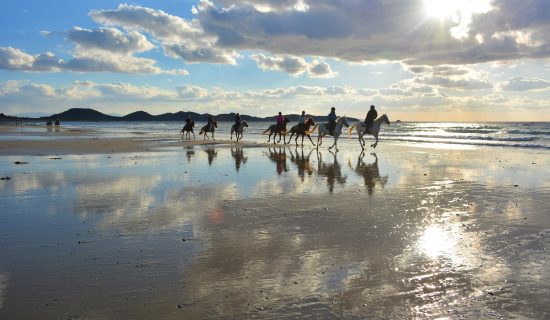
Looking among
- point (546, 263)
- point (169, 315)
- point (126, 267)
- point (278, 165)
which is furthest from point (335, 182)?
point (169, 315)

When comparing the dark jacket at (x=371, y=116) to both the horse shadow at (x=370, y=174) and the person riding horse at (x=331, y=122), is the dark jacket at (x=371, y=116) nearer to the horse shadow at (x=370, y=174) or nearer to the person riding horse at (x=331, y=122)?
the person riding horse at (x=331, y=122)

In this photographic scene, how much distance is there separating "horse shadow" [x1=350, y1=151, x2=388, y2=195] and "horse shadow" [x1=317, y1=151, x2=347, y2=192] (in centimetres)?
64

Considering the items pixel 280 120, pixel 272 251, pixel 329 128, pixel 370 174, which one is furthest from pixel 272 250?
pixel 280 120

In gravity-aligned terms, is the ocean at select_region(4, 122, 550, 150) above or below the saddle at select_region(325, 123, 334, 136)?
below

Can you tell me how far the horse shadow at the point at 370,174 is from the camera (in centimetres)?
1198

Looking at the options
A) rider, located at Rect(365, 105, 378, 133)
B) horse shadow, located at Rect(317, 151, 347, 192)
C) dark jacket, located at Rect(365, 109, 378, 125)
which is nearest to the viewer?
horse shadow, located at Rect(317, 151, 347, 192)

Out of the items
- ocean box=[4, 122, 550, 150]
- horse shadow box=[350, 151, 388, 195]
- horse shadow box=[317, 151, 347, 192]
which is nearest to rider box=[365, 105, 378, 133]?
ocean box=[4, 122, 550, 150]

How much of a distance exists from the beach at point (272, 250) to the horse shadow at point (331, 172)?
380 mm

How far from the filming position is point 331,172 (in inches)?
589

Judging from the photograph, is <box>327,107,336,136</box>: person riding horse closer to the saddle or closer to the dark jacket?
the saddle

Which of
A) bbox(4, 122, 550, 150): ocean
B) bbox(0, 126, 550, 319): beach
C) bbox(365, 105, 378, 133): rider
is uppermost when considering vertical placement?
bbox(365, 105, 378, 133): rider

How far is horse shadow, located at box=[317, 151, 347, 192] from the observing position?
41.3ft

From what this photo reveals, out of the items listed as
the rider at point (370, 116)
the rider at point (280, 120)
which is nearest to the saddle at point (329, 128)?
the rider at point (370, 116)

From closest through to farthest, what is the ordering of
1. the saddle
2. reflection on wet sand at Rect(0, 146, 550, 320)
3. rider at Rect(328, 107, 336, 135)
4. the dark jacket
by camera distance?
1. reflection on wet sand at Rect(0, 146, 550, 320)
2. the dark jacket
3. rider at Rect(328, 107, 336, 135)
4. the saddle
